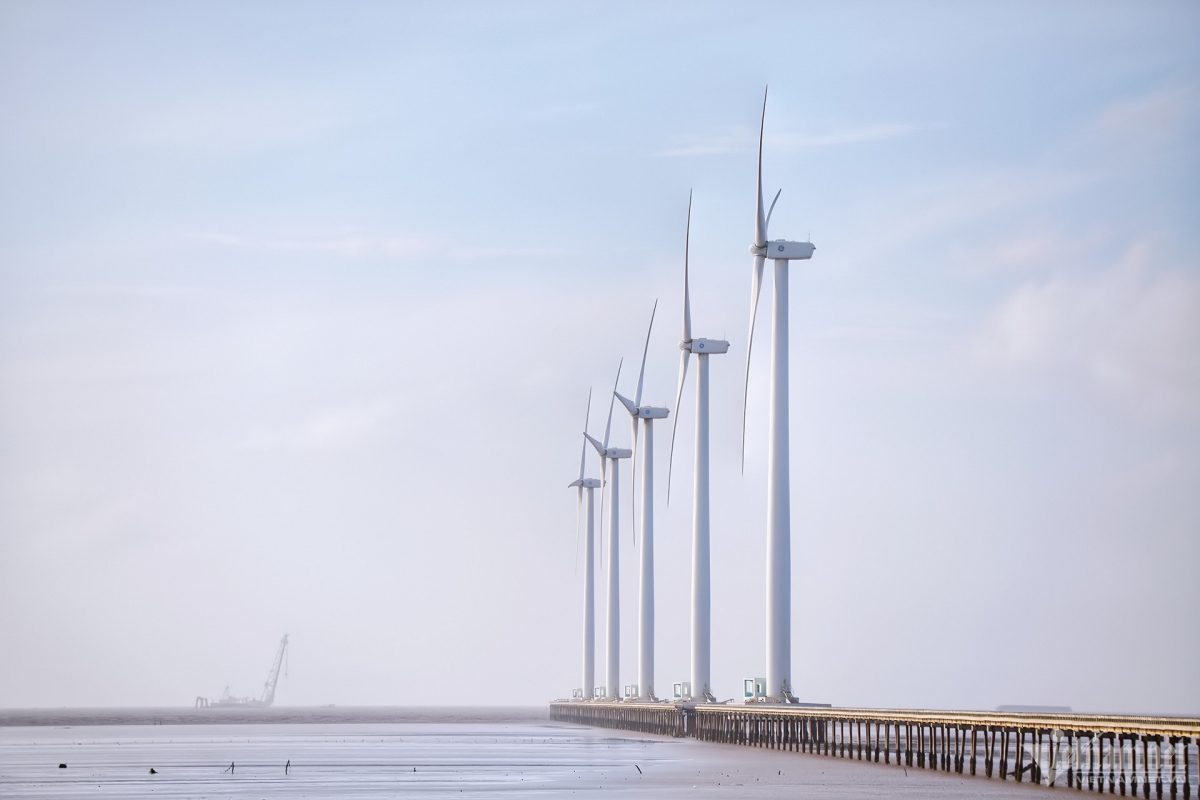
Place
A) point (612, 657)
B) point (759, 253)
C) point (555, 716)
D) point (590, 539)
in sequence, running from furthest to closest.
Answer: point (555, 716) < point (590, 539) < point (612, 657) < point (759, 253)

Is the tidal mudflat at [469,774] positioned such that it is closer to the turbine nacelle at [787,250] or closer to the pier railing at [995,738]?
the pier railing at [995,738]

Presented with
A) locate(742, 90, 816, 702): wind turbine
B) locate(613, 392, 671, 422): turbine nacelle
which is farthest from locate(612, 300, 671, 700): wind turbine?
locate(742, 90, 816, 702): wind turbine

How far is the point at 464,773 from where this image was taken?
6725cm

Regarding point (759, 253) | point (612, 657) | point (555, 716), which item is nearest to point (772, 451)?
point (759, 253)

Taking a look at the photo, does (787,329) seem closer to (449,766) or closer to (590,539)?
(449,766)

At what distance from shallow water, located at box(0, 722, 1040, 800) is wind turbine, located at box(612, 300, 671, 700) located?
75.5ft

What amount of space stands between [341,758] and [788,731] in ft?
73.0

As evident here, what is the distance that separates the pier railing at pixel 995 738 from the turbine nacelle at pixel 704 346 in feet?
72.3

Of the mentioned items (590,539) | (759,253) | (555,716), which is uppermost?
(759,253)

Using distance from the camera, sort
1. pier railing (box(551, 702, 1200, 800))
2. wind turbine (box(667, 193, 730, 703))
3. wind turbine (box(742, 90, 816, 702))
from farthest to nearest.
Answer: wind turbine (box(667, 193, 730, 703))
wind turbine (box(742, 90, 816, 702))
pier railing (box(551, 702, 1200, 800))

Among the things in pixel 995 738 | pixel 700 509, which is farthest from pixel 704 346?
pixel 995 738

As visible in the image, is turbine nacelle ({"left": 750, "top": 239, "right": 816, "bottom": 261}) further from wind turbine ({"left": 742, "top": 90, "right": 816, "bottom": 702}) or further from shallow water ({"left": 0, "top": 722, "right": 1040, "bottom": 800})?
shallow water ({"left": 0, "top": 722, "right": 1040, "bottom": 800})

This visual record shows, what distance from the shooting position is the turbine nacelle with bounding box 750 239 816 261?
84875 mm

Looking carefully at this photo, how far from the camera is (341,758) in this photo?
273 ft
